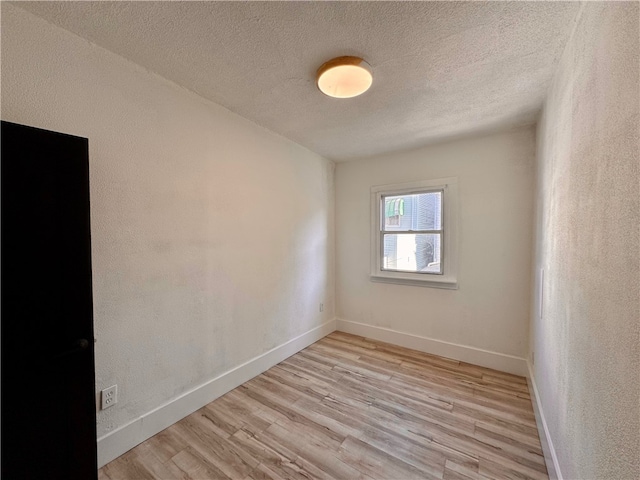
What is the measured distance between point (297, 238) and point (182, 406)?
72.7 inches

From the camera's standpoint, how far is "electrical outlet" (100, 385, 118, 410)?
1.51m

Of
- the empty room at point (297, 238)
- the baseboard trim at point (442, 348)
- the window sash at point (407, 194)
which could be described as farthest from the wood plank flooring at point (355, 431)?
the window sash at point (407, 194)

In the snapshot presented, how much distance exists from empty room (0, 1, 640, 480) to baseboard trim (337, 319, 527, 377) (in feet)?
0.08

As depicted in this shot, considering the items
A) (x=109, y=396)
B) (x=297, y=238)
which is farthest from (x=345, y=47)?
(x=109, y=396)

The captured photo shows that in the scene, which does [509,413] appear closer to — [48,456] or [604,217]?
[604,217]

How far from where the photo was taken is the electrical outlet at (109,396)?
151cm

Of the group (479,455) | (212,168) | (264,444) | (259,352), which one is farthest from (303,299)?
(479,455)

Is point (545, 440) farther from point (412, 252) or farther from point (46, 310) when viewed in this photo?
point (46, 310)

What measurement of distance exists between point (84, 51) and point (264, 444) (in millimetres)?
2605

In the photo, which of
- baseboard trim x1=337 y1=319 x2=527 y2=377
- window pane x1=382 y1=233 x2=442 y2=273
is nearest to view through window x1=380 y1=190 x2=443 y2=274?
window pane x1=382 y1=233 x2=442 y2=273

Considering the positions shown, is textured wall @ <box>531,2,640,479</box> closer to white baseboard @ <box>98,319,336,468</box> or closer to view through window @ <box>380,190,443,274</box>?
view through window @ <box>380,190,443,274</box>

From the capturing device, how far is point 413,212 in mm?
3176

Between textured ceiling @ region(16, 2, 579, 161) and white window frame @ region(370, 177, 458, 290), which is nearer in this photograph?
textured ceiling @ region(16, 2, 579, 161)

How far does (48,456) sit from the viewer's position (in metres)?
1.11
